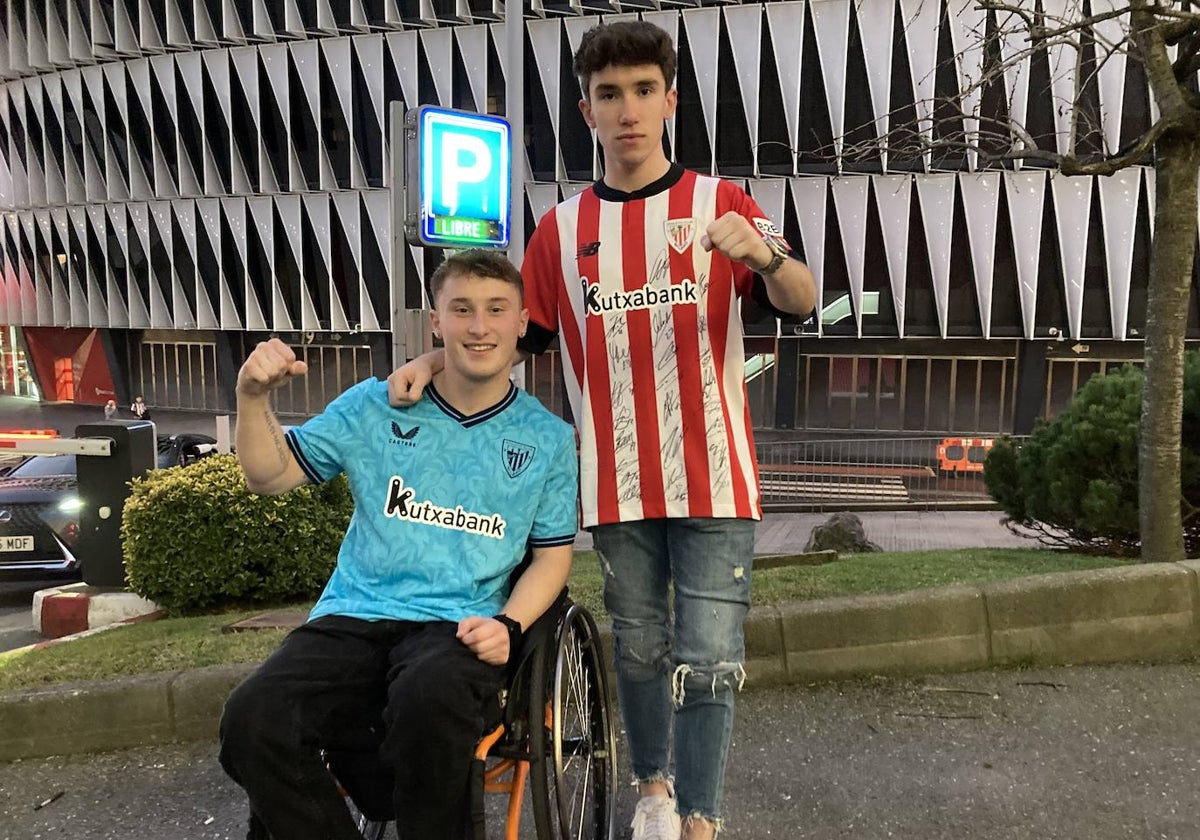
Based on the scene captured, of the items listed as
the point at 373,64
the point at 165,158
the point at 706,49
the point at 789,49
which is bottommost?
the point at 165,158

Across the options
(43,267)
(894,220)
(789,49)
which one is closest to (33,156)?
(43,267)

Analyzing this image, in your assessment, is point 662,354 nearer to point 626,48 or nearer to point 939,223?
point 626,48

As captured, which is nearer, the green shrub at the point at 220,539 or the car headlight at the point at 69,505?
the green shrub at the point at 220,539

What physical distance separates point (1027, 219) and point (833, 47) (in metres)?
7.12

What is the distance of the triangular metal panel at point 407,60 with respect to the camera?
27453 millimetres

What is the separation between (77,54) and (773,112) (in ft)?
80.3

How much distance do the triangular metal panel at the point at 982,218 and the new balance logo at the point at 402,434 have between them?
Answer: 25109mm

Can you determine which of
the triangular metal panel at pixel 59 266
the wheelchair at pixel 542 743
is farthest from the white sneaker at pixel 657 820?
the triangular metal panel at pixel 59 266

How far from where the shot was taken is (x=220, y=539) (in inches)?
213

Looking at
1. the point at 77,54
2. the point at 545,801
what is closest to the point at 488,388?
the point at 545,801

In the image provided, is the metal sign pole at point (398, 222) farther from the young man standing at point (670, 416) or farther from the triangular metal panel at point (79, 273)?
the triangular metal panel at point (79, 273)

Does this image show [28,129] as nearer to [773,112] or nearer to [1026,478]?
[773,112]

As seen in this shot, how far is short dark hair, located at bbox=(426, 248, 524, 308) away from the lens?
7.72 ft

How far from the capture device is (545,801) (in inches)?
78.7
